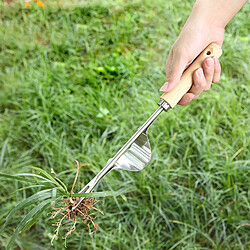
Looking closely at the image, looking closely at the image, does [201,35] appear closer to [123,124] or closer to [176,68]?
[176,68]

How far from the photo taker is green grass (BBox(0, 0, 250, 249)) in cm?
177

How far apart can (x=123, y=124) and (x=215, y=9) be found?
3.46 ft

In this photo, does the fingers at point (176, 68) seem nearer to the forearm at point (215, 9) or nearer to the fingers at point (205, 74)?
the fingers at point (205, 74)

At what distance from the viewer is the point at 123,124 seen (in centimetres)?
218

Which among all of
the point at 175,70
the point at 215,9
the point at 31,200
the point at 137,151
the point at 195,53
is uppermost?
the point at 215,9

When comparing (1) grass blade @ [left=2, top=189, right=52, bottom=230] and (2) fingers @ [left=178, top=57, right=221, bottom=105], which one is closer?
(1) grass blade @ [left=2, top=189, right=52, bottom=230]

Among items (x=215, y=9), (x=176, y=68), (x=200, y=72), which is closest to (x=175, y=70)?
(x=176, y=68)

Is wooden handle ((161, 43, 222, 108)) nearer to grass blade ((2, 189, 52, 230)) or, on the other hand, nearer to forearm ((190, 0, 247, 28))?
forearm ((190, 0, 247, 28))

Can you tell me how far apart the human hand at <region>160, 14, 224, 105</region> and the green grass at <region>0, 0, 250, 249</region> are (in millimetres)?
705

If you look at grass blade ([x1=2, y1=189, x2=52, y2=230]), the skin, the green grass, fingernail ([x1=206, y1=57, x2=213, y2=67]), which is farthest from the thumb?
the green grass

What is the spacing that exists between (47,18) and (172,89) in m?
2.54

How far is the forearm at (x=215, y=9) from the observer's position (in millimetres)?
1382

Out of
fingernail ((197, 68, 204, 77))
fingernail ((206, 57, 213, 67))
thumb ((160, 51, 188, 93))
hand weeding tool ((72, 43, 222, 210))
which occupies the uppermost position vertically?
fingernail ((206, 57, 213, 67))

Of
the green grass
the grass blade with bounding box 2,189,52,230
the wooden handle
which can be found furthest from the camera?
the green grass
